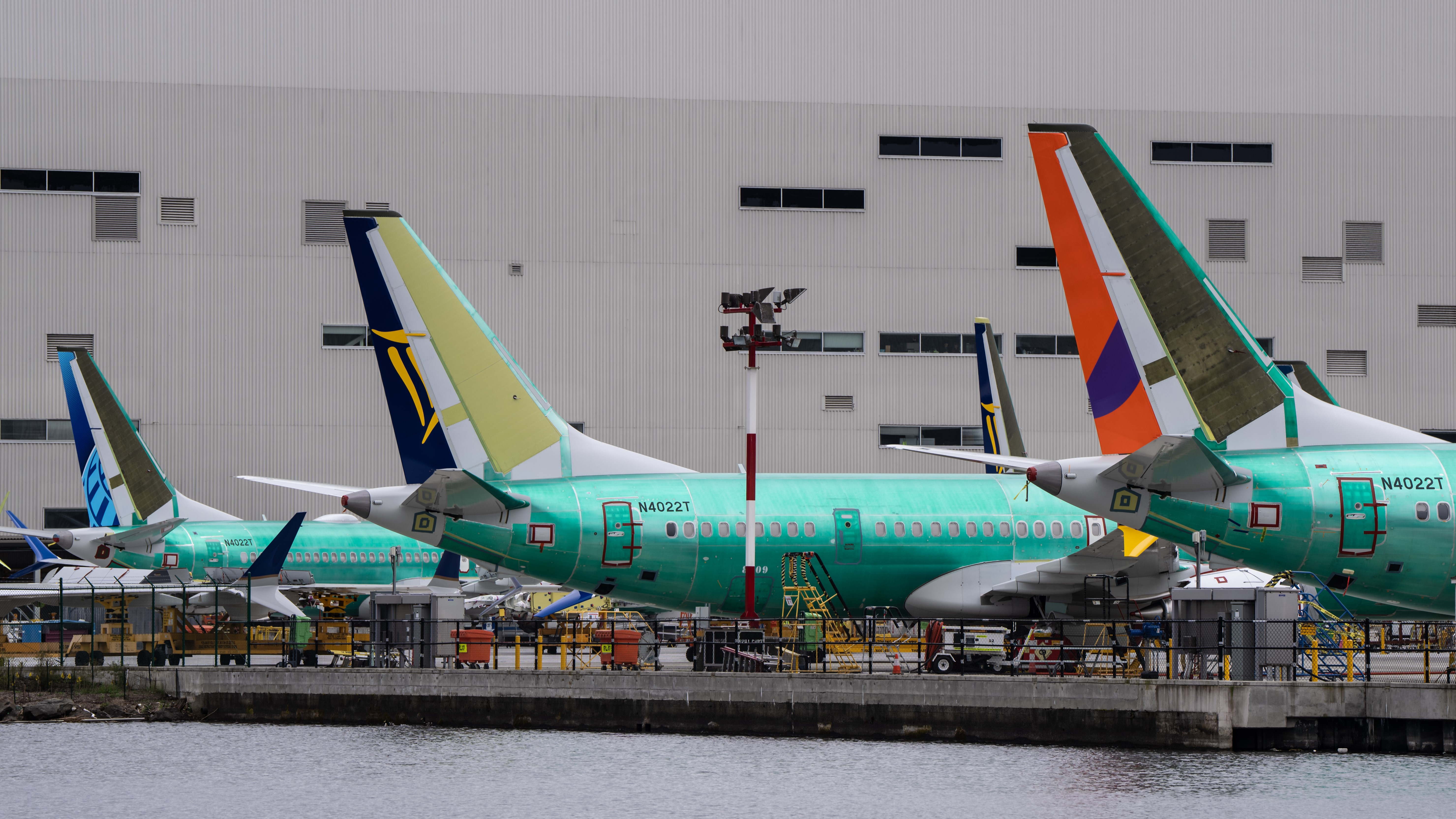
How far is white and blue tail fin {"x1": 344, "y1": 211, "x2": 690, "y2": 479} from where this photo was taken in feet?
106

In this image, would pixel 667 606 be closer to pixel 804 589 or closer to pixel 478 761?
pixel 804 589

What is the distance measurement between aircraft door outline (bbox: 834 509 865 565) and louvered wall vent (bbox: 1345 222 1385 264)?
111 ft

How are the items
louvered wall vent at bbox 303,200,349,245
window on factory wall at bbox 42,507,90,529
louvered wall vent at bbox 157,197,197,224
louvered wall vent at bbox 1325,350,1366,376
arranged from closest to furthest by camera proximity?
1. window on factory wall at bbox 42,507,90,529
2. louvered wall vent at bbox 157,197,197,224
3. louvered wall vent at bbox 303,200,349,245
4. louvered wall vent at bbox 1325,350,1366,376

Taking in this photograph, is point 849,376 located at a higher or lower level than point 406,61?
lower

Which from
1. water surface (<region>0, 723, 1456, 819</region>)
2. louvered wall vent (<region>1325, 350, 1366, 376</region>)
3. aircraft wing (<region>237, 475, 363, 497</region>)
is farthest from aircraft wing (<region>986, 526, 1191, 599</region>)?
louvered wall vent (<region>1325, 350, 1366, 376</region>)

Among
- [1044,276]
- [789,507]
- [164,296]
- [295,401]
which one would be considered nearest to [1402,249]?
[1044,276]

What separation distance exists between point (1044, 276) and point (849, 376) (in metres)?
8.23

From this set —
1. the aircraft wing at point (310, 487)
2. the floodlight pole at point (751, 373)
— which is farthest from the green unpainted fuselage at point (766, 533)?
the aircraft wing at point (310, 487)

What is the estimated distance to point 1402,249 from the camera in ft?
204

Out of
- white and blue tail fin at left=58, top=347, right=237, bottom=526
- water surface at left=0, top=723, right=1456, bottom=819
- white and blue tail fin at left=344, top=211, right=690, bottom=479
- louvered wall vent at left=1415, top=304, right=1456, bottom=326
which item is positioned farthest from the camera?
louvered wall vent at left=1415, top=304, right=1456, bottom=326

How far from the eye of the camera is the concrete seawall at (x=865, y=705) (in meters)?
26.1

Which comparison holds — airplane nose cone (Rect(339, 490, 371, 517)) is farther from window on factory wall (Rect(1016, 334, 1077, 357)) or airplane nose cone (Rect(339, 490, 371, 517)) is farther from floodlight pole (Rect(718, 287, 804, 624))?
window on factory wall (Rect(1016, 334, 1077, 357))

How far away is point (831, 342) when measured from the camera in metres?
60.4

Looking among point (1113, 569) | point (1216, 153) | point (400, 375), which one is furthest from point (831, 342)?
point (400, 375)
